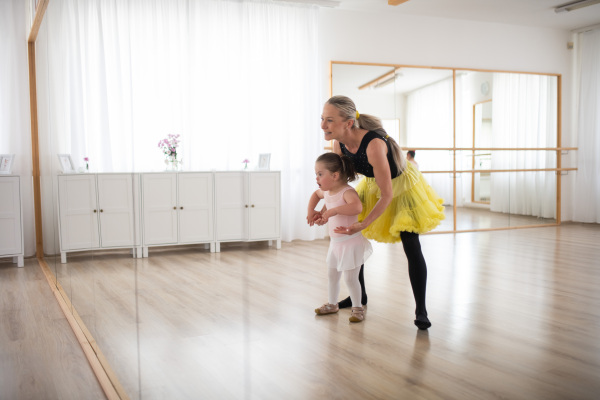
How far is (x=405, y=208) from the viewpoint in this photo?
229 cm

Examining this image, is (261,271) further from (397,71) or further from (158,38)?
(397,71)

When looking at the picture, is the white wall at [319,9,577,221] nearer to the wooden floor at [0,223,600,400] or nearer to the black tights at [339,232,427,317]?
the wooden floor at [0,223,600,400]

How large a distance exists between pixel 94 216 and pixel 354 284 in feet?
3.71

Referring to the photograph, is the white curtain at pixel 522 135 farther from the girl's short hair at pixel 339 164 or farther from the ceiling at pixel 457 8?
the girl's short hair at pixel 339 164

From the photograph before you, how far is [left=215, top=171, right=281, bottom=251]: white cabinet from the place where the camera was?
4.39 m

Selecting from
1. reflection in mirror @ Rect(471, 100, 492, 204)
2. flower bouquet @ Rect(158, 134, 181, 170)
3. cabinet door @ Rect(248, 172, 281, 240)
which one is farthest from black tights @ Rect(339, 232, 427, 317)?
reflection in mirror @ Rect(471, 100, 492, 204)

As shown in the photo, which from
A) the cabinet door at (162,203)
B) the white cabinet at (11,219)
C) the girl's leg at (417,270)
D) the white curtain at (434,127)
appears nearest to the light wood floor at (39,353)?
the white cabinet at (11,219)

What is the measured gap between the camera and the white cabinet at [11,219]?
380 centimetres

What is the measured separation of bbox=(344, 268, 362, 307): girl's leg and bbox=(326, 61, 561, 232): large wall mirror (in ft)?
10.8

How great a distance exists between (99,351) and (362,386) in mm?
1000

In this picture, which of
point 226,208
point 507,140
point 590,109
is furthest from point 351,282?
point 507,140

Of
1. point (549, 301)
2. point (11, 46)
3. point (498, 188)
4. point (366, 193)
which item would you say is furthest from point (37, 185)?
point (498, 188)

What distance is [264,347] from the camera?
2.02 m

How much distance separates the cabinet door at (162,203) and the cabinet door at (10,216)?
0.90 meters
